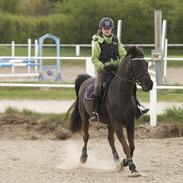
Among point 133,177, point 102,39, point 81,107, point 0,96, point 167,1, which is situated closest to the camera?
point 133,177

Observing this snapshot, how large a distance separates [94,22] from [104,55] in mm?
31293

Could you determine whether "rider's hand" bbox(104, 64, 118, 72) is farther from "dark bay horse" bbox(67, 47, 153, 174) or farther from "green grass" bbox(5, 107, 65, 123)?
"green grass" bbox(5, 107, 65, 123)

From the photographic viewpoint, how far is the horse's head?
873 centimetres

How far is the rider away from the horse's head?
0.57 metres

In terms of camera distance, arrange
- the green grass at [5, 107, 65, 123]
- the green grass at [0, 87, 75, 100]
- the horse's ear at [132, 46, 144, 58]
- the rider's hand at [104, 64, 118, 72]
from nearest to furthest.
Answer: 1. the horse's ear at [132, 46, 144, 58]
2. the rider's hand at [104, 64, 118, 72]
3. the green grass at [5, 107, 65, 123]
4. the green grass at [0, 87, 75, 100]

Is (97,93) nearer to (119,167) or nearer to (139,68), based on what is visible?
(139,68)

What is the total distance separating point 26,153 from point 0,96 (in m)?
7.57

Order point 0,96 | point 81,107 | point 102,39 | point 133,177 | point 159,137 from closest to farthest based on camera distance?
1. point 133,177
2. point 102,39
3. point 81,107
4. point 159,137
5. point 0,96

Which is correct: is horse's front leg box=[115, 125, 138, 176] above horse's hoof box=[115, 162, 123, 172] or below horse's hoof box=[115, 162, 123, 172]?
above

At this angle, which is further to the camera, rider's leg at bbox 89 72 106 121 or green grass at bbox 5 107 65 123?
green grass at bbox 5 107 65 123

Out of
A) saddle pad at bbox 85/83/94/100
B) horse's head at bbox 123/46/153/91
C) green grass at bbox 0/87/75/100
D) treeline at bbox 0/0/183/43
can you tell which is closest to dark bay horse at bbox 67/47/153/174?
horse's head at bbox 123/46/153/91

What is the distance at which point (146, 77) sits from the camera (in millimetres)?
8773

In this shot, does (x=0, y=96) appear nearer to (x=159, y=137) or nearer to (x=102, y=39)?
(x=159, y=137)

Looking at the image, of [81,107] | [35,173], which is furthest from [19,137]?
[35,173]
